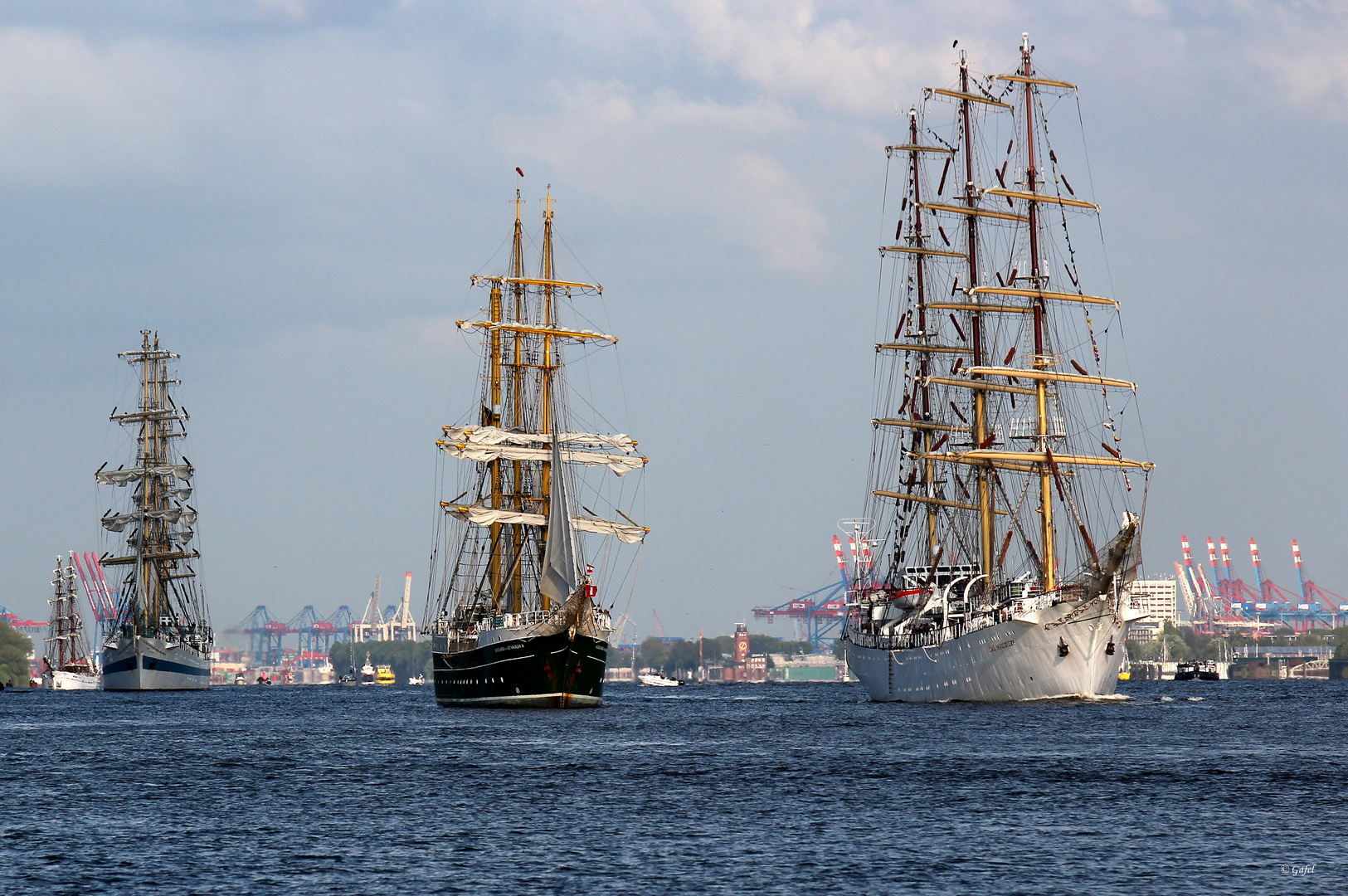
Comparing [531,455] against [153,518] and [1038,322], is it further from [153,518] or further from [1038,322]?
[153,518]

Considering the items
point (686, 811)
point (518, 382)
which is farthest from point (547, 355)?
point (686, 811)

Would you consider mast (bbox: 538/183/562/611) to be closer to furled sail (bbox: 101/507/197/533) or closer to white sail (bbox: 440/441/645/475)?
white sail (bbox: 440/441/645/475)

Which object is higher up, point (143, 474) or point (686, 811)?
point (143, 474)

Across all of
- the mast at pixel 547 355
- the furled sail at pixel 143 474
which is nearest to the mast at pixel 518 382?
the mast at pixel 547 355

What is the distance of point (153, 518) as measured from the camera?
182 meters

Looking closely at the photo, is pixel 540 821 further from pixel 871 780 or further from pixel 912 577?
pixel 912 577

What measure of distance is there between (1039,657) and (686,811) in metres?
50.3

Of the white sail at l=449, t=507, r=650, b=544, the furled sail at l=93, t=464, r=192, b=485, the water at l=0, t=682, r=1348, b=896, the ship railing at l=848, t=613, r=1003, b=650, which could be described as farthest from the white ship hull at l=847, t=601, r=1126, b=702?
the furled sail at l=93, t=464, r=192, b=485

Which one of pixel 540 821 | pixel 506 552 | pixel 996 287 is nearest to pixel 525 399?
pixel 506 552

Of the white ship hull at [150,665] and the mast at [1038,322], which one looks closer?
the mast at [1038,322]

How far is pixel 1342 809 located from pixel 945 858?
13.4 metres

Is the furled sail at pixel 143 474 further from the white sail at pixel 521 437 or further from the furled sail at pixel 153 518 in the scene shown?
the white sail at pixel 521 437

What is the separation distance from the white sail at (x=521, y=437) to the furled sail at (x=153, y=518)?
87228 millimetres

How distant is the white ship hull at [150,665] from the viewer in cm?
17825
